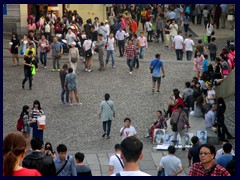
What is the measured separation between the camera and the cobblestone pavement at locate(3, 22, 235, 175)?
16.7 m

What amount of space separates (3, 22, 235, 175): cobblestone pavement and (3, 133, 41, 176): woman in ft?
28.7

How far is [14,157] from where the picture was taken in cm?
589

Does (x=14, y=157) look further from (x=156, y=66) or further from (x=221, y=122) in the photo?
Result: (x=156, y=66)

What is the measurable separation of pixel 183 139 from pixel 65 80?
5165 millimetres

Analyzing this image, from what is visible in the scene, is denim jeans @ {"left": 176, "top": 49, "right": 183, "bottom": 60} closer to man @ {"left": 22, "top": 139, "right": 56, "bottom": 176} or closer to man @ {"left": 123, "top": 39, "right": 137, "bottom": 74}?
man @ {"left": 123, "top": 39, "right": 137, "bottom": 74}

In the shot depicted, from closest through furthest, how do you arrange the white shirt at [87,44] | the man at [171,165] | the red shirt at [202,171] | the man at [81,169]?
the red shirt at [202,171], the man at [81,169], the man at [171,165], the white shirt at [87,44]

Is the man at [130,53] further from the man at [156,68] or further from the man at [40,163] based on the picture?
the man at [40,163]

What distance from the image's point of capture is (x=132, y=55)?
2467 centimetres

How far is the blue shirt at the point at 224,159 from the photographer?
38.9ft

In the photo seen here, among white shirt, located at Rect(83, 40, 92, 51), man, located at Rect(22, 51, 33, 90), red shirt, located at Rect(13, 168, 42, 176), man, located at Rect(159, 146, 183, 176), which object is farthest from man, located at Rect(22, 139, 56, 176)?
white shirt, located at Rect(83, 40, 92, 51)

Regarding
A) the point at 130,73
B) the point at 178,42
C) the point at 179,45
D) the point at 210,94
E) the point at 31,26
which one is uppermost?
the point at 31,26

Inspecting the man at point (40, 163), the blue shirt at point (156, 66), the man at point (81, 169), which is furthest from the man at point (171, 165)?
the blue shirt at point (156, 66)

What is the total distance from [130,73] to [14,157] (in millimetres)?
19303

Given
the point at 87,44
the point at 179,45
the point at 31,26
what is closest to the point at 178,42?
the point at 179,45
